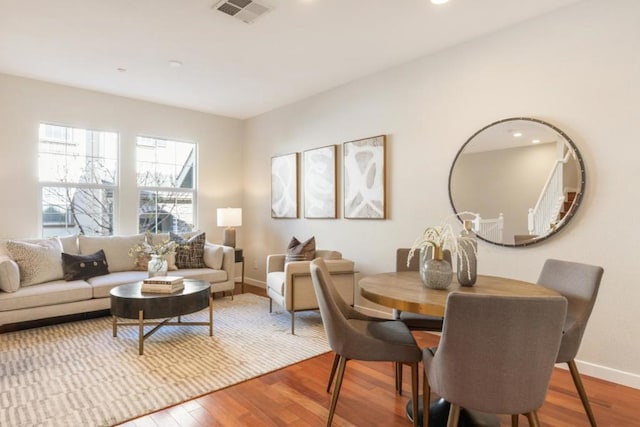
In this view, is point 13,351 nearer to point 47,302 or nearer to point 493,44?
point 47,302

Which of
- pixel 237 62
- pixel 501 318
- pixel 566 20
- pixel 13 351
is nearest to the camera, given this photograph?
pixel 501 318

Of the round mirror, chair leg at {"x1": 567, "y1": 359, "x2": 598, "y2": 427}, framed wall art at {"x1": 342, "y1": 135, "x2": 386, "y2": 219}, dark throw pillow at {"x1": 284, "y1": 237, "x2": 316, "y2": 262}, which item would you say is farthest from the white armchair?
chair leg at {"x1": 567, "y1": 359, "x2": 598, "y2": 427}

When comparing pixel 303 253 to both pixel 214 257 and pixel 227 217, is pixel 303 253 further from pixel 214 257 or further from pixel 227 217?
pixel 227 217

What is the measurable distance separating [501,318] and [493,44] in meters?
2.69

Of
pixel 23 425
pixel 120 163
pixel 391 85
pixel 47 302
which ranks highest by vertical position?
pixel 391 85

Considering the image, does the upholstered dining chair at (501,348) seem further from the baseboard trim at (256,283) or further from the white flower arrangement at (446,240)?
the baseboard trim at (256,283)

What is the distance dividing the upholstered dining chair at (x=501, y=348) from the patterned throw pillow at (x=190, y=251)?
3864mm

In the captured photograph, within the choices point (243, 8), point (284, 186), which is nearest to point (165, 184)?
point (284, 186)

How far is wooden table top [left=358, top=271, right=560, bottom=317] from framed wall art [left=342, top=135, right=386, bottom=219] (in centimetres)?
165

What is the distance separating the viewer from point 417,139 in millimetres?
3689

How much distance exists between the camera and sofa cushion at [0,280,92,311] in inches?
132

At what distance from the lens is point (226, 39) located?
3.28 metres

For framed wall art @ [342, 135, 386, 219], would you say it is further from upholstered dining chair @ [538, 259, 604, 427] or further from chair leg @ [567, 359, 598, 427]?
chair leg @ [567, 359, 598, 427]

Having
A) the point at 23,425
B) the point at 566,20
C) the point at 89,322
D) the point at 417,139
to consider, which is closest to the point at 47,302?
the point at 89,322
